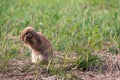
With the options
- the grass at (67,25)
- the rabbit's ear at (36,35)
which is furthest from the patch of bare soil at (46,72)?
the rabbit's ear at (36,35)

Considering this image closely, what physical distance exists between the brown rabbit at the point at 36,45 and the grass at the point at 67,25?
0.26m

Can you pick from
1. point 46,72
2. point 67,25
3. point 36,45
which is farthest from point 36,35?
point 67,25

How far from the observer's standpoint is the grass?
769cm

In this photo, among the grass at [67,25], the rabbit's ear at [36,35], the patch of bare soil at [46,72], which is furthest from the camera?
the grass at [67,25]

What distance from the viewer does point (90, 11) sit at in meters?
10.7

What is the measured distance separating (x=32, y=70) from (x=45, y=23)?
109 inches

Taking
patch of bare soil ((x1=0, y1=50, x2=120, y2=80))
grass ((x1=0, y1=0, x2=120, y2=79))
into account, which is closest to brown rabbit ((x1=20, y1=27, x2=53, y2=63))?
patch of bare soil ((x1=0, y1=50, x2=120, y2=80))

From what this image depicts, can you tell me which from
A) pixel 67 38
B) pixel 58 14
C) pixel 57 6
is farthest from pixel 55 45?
pixel 57 6

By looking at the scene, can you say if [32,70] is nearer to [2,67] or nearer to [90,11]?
[2,67]

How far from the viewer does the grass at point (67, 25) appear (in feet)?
25.2

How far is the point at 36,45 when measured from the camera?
7.54m

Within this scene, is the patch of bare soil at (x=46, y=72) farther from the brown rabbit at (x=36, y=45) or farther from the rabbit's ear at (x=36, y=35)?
the rabbit's ear at (x=36, y=35)

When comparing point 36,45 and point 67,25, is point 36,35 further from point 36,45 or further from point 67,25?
point 67,25

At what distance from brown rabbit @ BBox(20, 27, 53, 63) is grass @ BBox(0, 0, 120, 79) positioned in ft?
0.85
